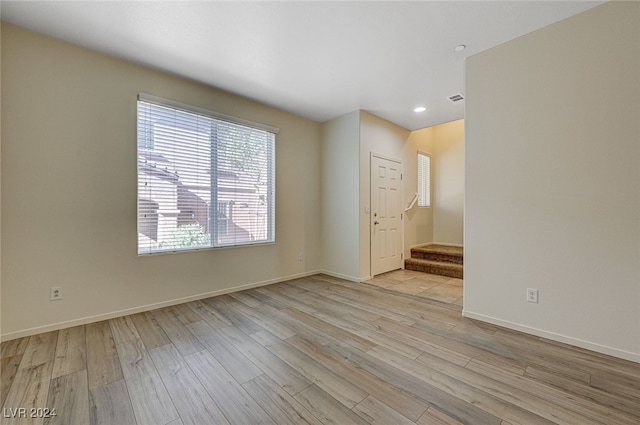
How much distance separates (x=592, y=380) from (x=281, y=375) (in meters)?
2.03

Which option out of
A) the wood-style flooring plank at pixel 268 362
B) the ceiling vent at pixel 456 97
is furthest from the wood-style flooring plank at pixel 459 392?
the ceiling vent at pixel 456 97

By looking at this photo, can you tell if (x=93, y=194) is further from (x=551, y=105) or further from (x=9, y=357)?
(x=551, y=105)

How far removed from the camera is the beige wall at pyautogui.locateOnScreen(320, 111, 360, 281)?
4113 mm

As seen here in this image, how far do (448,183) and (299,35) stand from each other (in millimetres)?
4702

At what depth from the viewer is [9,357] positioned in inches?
75.9

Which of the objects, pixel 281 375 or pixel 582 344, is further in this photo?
pixel 582 344

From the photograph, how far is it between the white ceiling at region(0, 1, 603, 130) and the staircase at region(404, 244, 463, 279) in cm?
278

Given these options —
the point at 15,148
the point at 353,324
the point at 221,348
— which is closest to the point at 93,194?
the point at 15,148

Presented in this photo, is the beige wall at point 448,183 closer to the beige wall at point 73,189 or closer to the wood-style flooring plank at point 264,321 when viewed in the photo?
the wood-style flooring plank at point 264,321

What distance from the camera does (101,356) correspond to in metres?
1.97

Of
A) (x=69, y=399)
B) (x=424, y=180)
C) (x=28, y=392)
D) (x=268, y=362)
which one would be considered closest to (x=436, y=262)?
(x=424, y=180)

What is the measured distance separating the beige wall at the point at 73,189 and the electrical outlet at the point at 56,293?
0.13ft

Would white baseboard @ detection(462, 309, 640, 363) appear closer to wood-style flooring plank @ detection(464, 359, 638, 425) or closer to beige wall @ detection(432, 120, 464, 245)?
wood-style flooring plank @ detection(464, 359, 638, 425)

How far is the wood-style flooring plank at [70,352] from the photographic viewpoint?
1822 millimetres
